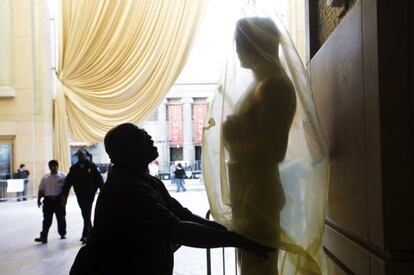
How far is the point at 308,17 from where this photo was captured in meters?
2.98

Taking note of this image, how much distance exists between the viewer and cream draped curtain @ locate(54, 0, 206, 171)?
8672 millimetres

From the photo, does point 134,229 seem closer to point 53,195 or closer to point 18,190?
point 53,195

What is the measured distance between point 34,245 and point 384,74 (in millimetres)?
6769

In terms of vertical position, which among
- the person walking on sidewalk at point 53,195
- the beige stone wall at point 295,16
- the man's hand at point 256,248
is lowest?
the person walking on sidewalk at point 53,195

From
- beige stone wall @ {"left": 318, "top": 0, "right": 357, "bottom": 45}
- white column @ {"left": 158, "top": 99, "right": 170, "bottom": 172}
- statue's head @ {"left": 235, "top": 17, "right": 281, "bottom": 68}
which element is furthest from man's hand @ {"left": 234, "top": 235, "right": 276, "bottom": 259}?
white column @ {"left": 158, "top": 99, "right": 170, "bottom": 172}

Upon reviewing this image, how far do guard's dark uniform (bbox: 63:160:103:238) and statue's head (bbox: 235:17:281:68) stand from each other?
237 inches

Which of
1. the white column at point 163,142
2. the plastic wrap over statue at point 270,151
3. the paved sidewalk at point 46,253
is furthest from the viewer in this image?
the white column at point 163,142

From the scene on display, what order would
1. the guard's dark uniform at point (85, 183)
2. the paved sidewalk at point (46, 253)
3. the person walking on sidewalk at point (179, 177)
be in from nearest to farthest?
1. the paved sidewalk at point (46, 253)
2. the guard's dark uniform at point (85, 183)
3. the person walking on sidewalk at point (179, 177)

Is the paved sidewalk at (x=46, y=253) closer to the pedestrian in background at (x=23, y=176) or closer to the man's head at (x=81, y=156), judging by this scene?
the man's head at (x=81, y=156)

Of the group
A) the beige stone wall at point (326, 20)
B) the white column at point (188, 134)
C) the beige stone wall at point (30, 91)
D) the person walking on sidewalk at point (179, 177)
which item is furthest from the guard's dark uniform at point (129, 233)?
the white column at point (188, 134)

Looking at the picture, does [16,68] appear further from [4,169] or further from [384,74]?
[384,74]

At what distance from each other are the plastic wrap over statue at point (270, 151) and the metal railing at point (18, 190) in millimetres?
13251

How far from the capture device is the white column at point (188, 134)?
2436cm

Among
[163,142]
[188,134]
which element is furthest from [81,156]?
[188,134]
